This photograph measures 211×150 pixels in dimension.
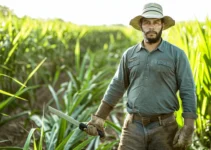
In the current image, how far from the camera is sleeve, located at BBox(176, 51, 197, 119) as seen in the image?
1980mm

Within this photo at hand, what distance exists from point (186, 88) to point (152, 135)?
291 millimetres

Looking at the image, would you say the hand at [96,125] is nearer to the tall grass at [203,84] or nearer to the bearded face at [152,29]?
the bearded face at [152,29]

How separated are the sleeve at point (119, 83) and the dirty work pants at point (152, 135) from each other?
0.20 metres

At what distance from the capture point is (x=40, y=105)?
4777 mm

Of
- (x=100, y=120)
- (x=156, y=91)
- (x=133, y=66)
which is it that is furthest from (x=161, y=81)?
(x=100, y=120)

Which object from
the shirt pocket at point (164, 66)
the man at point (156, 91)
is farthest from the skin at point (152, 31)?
the shirt pocket at point (164, 66)

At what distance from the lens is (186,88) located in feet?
6.55

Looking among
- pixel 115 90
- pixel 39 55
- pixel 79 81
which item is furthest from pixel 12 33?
pixel 115 90

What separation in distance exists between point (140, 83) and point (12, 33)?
6.33 feet

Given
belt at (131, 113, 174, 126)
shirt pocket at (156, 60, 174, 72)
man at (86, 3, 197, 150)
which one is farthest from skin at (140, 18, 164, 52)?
belt at (131, 113, 174, 126)

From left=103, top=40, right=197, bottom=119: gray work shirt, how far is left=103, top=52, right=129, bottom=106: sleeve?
82 millimetres

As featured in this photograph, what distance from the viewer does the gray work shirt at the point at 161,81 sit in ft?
6.56

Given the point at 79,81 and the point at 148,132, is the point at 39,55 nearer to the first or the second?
the point at 79,81

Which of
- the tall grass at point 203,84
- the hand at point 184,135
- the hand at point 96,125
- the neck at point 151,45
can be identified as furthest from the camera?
the tall grass at point 203,84
